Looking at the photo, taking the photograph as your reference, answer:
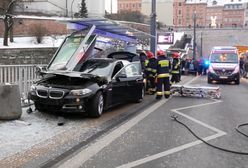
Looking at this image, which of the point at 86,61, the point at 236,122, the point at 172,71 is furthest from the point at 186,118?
the point at 172,71

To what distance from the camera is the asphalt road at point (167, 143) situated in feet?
22.7

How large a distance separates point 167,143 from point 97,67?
475cm

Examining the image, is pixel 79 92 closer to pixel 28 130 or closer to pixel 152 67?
pixel 28 130

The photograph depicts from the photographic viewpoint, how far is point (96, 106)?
35.0ft

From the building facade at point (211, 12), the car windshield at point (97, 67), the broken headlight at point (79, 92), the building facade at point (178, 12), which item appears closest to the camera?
the broken headlight at point (79, 92)

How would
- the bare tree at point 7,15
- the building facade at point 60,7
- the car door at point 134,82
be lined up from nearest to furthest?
the car door at point 134,82 < the bare tree at point 7,15 < the building facade at point 60,7

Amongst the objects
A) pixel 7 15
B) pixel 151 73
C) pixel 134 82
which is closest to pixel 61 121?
pixel 134 82

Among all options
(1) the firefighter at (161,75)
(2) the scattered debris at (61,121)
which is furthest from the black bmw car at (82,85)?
(1) the firefighter at (161,75)

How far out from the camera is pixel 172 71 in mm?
20359

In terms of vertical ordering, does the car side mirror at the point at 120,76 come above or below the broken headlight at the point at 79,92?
above

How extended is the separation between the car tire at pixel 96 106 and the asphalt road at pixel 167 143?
2.64ft

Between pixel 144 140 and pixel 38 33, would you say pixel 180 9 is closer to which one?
pixel 38 33

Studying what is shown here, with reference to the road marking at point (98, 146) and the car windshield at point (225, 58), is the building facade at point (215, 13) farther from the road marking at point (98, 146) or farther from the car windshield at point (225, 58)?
the road marking at point (98, 146)

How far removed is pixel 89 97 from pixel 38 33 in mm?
56447
